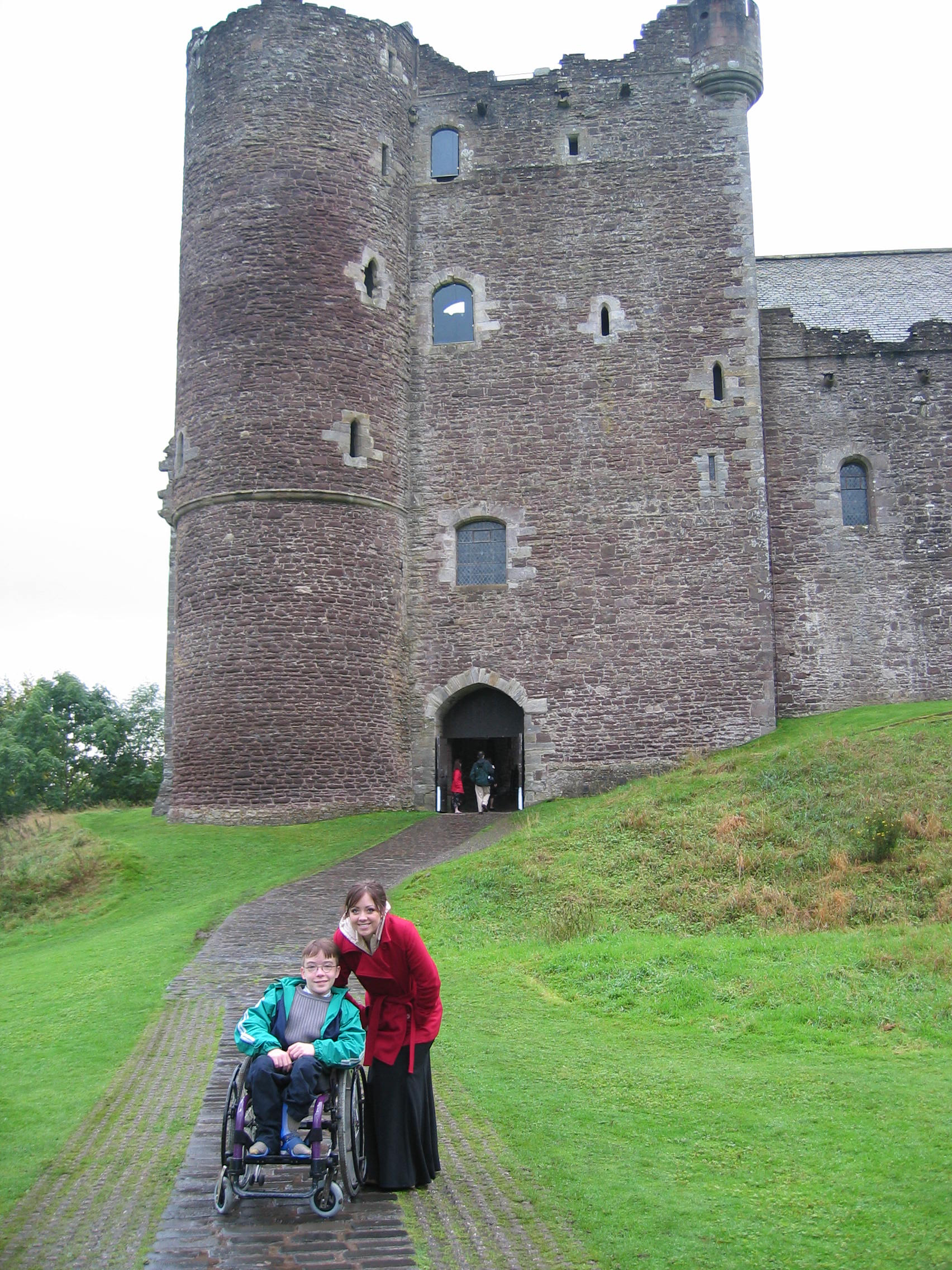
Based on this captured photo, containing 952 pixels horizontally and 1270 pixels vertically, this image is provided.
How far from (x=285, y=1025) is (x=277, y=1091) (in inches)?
14.6

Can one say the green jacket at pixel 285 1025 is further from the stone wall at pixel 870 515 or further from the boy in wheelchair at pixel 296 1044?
the stone wall at pixel 870 515

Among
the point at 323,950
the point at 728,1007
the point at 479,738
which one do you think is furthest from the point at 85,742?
the point at 323,950

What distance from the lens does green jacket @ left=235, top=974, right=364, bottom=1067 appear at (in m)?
6.18

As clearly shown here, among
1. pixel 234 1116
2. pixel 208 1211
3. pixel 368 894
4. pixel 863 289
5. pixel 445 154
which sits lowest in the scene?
pixel 208 1211

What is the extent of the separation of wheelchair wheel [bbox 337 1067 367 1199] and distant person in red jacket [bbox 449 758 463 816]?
17800 millimetres

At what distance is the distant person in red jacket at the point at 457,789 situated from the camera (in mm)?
24625

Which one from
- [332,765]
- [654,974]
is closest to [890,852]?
[654,974]

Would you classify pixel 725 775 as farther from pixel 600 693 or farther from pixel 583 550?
pixel 583 550

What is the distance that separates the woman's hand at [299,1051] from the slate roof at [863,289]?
23.8 metres

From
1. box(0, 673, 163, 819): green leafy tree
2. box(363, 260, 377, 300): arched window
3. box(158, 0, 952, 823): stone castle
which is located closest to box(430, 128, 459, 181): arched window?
box(158, 0, 952, 823): stone castle

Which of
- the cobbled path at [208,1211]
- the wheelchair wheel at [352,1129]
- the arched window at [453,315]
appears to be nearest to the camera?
the cobbled path at [208,1211]

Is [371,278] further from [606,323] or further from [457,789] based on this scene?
[457,789]

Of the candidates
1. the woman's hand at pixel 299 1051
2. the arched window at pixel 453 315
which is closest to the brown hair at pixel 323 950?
the woman's hand at pixel 299 1051

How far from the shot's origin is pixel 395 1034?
252 inches
